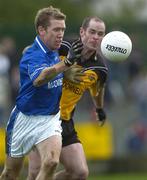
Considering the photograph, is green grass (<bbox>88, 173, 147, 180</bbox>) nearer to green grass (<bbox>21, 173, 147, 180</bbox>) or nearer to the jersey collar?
green grass (<bbox>21, 173, 147, 180</bbox>)

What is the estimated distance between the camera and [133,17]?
112 feet

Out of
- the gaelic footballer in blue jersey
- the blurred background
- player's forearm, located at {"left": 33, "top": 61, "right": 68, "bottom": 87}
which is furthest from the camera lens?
the blurred background

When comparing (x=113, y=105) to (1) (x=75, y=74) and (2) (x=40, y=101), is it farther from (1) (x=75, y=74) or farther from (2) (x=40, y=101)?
(2) (x=40, y=101)

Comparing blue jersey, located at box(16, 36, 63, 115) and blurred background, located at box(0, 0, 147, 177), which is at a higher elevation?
blue jersey, located at box(16, 36, 63, 115)

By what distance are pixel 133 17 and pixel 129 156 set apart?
15.5m

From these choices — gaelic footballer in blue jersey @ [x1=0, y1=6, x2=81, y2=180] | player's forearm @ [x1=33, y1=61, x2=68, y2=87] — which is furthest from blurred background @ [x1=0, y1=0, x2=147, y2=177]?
player's forearm @ [x1=33, y1=61, x2=68, y2=87]

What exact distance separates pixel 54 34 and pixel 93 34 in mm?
880

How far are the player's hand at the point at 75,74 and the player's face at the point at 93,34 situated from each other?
0.36m

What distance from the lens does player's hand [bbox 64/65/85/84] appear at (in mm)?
11945

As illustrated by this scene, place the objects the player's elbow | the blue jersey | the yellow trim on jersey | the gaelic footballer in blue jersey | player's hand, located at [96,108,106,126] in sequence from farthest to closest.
→ player's hand, located at [96,108,106,126]
the yellow trim on jersey
the blue jersey
the gaelic footballer in blue jersey
the player's elbow

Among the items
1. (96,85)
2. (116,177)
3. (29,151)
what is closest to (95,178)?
(116,177)

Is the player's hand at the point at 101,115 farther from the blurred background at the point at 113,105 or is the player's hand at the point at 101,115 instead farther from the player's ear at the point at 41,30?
the blurred background at the point at 113,105

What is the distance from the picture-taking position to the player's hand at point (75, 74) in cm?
1195

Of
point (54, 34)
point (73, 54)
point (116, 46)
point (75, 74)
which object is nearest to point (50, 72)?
point (73, 54)
